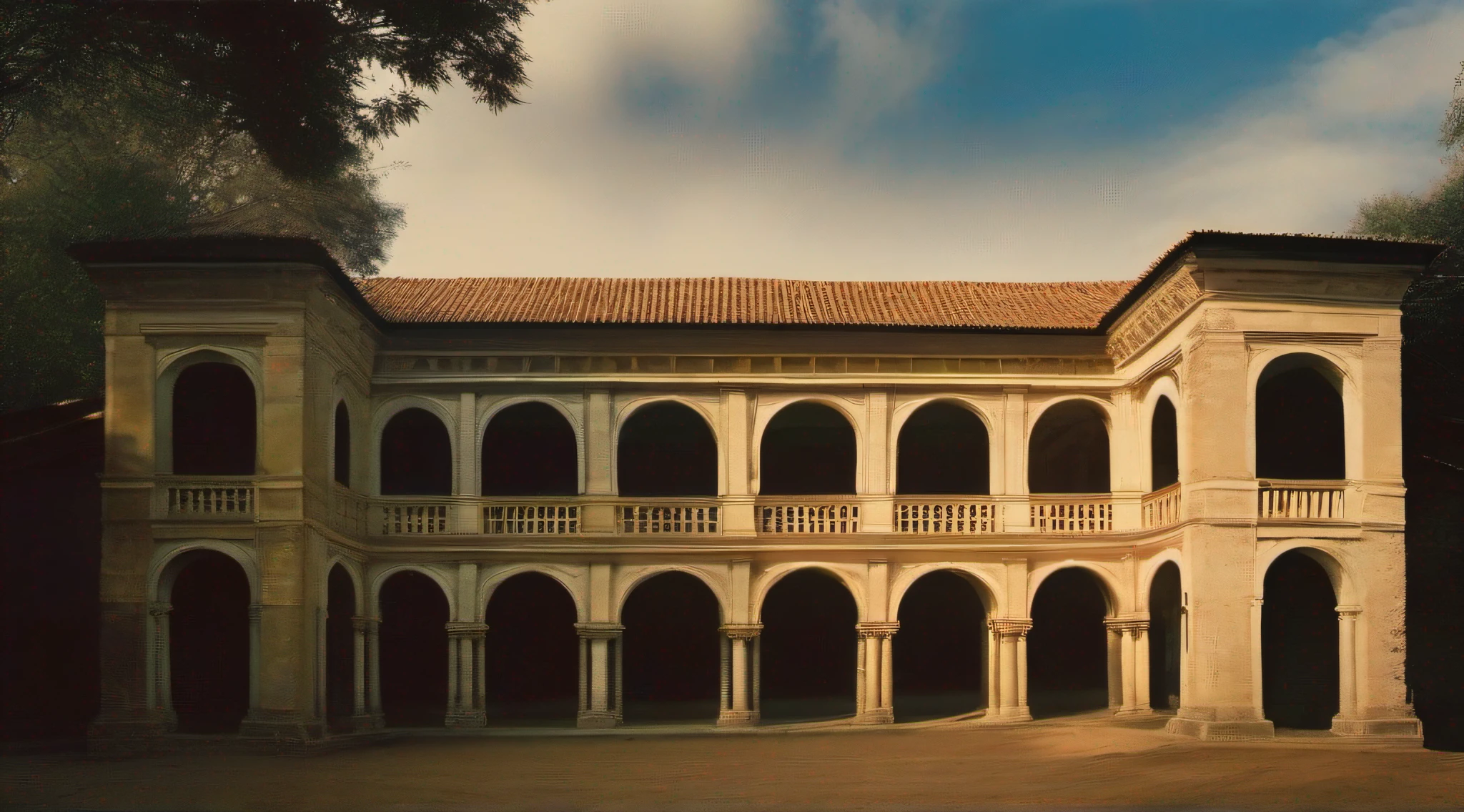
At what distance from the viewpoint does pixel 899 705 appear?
81.8ft

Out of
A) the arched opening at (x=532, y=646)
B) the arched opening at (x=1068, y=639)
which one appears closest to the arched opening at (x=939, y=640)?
the arched opening at (x=1068, y=639)

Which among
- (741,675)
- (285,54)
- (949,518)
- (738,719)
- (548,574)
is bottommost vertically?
(738,719)

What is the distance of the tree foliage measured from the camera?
822 inches

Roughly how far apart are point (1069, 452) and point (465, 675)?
11.1m

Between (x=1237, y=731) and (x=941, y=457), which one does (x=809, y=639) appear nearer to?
(x=941, y=457)

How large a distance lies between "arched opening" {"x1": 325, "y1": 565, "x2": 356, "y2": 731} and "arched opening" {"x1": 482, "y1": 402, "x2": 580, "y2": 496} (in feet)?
11.6

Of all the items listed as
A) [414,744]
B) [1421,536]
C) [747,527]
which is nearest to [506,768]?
[414,744]

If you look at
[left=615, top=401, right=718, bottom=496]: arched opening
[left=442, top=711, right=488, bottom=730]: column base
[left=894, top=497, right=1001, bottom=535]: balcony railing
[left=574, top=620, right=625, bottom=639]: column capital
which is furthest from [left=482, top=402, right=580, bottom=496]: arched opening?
[left=894, top=497, right=1001, bottom=535]: balcony railing

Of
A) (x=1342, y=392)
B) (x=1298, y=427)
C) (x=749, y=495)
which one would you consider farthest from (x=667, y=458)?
(x=1342, y=392)

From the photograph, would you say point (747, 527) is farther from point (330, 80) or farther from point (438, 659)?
point (330, 80)

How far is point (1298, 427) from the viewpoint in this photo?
71.6ft

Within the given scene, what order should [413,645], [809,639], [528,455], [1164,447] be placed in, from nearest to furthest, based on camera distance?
[1164,447]
[413,645]
[528,455]
[809,639]

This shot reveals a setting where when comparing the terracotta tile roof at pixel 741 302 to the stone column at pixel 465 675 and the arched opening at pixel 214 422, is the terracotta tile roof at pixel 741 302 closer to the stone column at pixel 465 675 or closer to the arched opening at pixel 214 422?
the arched opening at pixel 214 422

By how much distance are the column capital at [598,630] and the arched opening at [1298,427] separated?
393 inches
